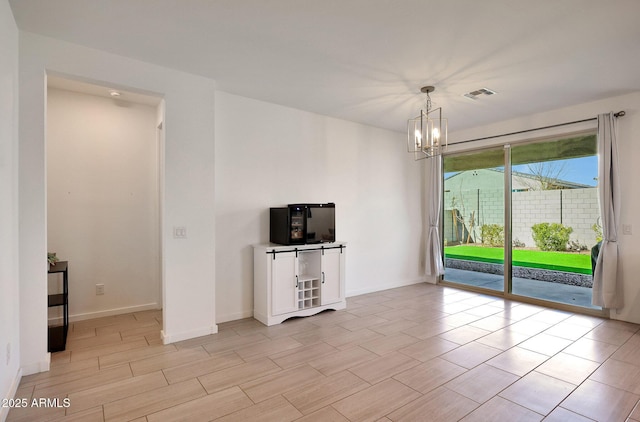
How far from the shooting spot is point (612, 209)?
387 cm

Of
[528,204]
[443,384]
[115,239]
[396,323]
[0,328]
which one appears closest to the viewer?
[0,328]

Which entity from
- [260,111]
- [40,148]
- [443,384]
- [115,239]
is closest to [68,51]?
[40,148]

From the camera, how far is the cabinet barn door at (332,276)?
13.6 feet

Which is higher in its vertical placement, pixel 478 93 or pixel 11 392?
pixel 478 93

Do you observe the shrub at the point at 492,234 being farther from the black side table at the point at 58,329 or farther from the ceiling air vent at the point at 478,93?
the black side table at the point at 58,329

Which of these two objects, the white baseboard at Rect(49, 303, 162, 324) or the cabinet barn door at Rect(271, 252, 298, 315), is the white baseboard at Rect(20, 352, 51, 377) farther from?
the cabinet barn door at Rect(271, 252, 298, 315)

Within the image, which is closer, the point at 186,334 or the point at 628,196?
the point at 186,334

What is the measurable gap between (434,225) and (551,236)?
1691 mm

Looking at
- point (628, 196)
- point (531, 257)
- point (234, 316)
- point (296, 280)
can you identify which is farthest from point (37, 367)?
point (628, 196)

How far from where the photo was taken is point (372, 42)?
8.76 ft

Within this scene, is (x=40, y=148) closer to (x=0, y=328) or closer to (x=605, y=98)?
(x=0, y=328)

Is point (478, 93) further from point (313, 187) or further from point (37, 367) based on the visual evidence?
point (37, 367)

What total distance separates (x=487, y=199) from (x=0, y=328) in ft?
18.7

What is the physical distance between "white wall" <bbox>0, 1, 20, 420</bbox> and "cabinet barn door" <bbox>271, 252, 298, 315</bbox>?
2146 millimetres
